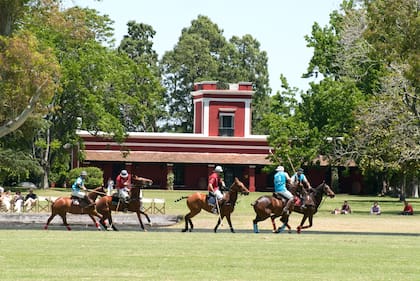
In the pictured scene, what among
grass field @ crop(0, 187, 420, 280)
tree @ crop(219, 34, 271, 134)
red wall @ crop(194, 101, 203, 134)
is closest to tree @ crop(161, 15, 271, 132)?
tree @ crop(219, 34, 271, 134)

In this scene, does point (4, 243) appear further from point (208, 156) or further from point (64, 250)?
point (208, 156)

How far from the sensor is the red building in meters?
92.3

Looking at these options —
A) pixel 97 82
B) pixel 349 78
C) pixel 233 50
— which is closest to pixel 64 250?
pixel 349 78

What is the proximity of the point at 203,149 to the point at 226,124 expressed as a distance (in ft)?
12.4

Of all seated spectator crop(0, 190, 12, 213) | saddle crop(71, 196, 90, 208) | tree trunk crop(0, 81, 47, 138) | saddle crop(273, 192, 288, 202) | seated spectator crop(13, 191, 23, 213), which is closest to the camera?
saddle crop(273, 192, 288, 202)

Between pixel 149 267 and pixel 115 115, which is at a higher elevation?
pixel 115 115

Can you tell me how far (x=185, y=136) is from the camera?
95062 millimetres

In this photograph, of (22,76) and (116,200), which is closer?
(116,200)

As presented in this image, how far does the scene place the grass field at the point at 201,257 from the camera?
18.5m

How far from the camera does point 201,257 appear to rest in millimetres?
22031

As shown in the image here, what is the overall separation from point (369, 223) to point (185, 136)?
50534mm

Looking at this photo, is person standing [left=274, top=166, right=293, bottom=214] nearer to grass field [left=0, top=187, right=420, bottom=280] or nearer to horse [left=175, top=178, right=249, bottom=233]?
horse [left=175, top=178, right=249, bottom=233]

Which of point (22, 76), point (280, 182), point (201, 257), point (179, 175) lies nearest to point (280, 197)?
point (280, 182)

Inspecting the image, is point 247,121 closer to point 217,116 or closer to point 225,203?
point 217,116
